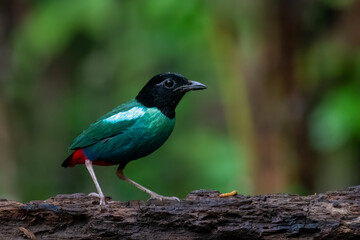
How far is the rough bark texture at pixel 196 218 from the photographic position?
18.3 ft

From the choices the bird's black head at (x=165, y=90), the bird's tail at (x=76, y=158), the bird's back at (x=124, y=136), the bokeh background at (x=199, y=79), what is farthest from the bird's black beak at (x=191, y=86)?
the bokeh background at (x=199, y=79)

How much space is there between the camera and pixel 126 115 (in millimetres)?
6309

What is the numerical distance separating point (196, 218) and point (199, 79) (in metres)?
11.9

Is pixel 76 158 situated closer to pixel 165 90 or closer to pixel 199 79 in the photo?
pixel 165 90

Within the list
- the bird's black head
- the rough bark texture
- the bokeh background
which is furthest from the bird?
the bokeh background

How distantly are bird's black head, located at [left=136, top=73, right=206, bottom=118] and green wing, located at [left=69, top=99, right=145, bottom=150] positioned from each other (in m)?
0.19

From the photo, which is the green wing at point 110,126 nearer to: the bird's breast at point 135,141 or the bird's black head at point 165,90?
the bird's breast at point 135,141

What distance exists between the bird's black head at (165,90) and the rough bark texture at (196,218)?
0.99 metres

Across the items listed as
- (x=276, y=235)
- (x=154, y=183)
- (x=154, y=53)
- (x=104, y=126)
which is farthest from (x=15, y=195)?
(x=276, y=235)

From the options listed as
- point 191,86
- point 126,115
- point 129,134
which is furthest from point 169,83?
point 129,134

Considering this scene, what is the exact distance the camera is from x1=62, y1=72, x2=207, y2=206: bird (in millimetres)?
6203

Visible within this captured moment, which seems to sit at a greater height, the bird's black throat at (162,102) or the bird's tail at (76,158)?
the bird's black throat at (162,102)

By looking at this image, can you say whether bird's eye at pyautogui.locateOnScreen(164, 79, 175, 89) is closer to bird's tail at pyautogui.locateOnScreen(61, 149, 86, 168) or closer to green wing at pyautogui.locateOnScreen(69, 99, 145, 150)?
green wing at pyautogui.locateOnScreen(69, 99, 145, 150)

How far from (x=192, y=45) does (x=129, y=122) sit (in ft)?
26.6
